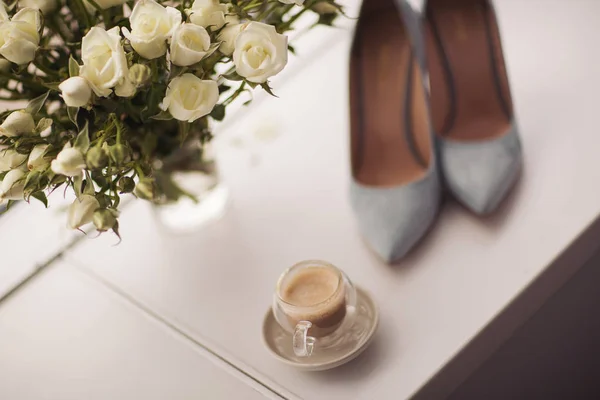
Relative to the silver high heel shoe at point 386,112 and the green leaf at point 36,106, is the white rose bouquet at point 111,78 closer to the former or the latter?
the green leaf at point 36,106

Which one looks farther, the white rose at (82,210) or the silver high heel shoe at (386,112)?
the silver high heel shoe at (386,112)

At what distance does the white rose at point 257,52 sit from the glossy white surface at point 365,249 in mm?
307

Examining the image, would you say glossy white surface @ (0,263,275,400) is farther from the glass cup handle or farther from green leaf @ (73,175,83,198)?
green leaf @ (73,175,83,198)

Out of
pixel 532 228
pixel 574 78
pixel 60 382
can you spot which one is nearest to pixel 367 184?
pixel 532 228

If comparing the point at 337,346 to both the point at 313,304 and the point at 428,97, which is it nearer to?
the point at 313,304

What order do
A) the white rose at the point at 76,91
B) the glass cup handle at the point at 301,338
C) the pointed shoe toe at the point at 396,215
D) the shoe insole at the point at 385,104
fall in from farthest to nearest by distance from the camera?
the shoe insole at the point at 385,104
the pointed shoe toe at the point at 396,215
the glass cup handle at the point at 301,338
the white rose at the point at 76,91

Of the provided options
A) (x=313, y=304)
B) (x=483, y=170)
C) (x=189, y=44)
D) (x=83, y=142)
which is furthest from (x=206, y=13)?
(x=483, y=170)

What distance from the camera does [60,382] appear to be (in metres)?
0.77

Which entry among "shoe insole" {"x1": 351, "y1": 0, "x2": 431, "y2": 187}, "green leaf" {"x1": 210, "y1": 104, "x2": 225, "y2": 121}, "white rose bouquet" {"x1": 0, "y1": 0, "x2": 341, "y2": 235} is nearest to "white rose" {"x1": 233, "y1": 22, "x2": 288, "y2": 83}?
"white rose bouquet" {"x1": 0, "y1": 0, "x2": 341, "y2": 235}

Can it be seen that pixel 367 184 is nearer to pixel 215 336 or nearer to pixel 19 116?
pixel 215 336

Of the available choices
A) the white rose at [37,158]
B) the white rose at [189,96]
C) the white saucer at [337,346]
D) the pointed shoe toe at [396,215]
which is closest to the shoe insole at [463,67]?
the pointed shoe toe at [396,215]

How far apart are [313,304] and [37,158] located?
30 cm

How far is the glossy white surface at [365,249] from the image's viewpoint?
2.33 feet

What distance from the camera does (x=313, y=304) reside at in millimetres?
677
